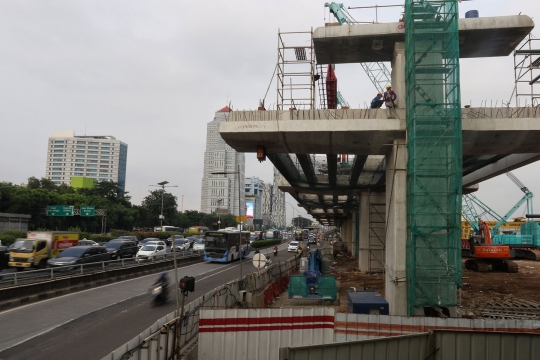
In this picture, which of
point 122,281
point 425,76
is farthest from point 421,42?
point 122,281

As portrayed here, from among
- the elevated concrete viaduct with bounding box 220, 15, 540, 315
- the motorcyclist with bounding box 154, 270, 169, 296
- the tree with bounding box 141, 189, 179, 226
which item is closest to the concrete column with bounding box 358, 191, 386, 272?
the elevated concrete viaduct with bounding box 220, 15, 540, 315

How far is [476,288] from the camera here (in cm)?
2264

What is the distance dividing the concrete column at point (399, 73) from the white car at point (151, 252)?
74.2ft

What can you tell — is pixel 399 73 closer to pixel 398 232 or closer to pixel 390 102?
pixel 390 102

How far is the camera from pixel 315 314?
30.7ft

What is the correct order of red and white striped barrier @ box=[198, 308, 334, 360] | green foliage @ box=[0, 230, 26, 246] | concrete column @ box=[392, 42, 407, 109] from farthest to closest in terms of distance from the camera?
green foliage @ box=[0, 230, 26, 246], concrete column @ box=[392, 42, 407, 109], red and white striped barrier @ box=[198, 308, 334, 360]

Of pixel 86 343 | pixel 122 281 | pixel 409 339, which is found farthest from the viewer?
pixel 122 281

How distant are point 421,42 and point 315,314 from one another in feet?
36.7

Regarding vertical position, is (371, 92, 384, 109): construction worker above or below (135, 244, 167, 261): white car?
above

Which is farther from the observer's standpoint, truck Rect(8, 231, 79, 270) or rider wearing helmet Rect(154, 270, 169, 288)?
truck Rect(8, 231, 79, 270)

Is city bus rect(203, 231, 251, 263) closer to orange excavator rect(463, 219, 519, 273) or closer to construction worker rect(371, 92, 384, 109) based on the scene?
orange excavator rect(463, 219, 519, 273)

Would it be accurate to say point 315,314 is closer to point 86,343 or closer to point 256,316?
point 256,316

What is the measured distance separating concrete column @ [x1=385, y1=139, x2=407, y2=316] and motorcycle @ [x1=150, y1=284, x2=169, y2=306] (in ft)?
29.5

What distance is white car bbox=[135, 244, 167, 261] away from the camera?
1264 inches
